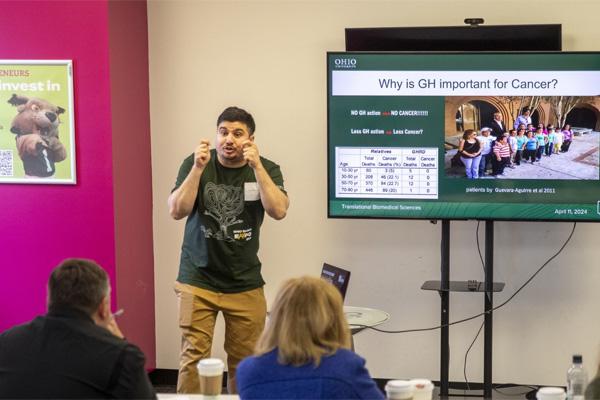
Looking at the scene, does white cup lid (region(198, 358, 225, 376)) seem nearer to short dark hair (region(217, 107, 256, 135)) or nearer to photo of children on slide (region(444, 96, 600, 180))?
short dark hair (region(217, 107, 256, 135))

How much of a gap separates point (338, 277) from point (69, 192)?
153 cm

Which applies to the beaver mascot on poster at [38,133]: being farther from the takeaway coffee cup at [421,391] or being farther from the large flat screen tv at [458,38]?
the takeaway coffee cup at [421,391]

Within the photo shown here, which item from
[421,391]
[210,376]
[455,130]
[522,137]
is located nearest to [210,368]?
[210,376]

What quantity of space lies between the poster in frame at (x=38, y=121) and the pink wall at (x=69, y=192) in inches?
1.6

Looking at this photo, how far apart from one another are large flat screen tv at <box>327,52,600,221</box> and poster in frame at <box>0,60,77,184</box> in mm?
1322

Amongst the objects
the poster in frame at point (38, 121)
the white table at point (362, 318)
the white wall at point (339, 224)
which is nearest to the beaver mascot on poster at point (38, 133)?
the poster in frame at point (38, 121)

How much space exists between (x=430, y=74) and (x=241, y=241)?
1216mm

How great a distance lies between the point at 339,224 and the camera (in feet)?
15.1

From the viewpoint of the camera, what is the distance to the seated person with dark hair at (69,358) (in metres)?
2.08

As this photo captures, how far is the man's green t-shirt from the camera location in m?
3.65

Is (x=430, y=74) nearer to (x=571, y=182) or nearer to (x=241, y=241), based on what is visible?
(x=571, y=182)

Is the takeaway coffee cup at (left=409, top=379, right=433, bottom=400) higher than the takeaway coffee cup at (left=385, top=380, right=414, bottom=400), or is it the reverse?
the takeaway coffee cup at (left=385, top=380, right=414, bottom=400)

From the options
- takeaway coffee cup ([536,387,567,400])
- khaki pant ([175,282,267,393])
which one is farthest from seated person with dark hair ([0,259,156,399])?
khaki pant ([175,282,267,393])

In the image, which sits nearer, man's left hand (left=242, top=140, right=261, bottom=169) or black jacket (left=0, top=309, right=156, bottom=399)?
black jacket (left=0, top=309, right=156, bottom=399)
